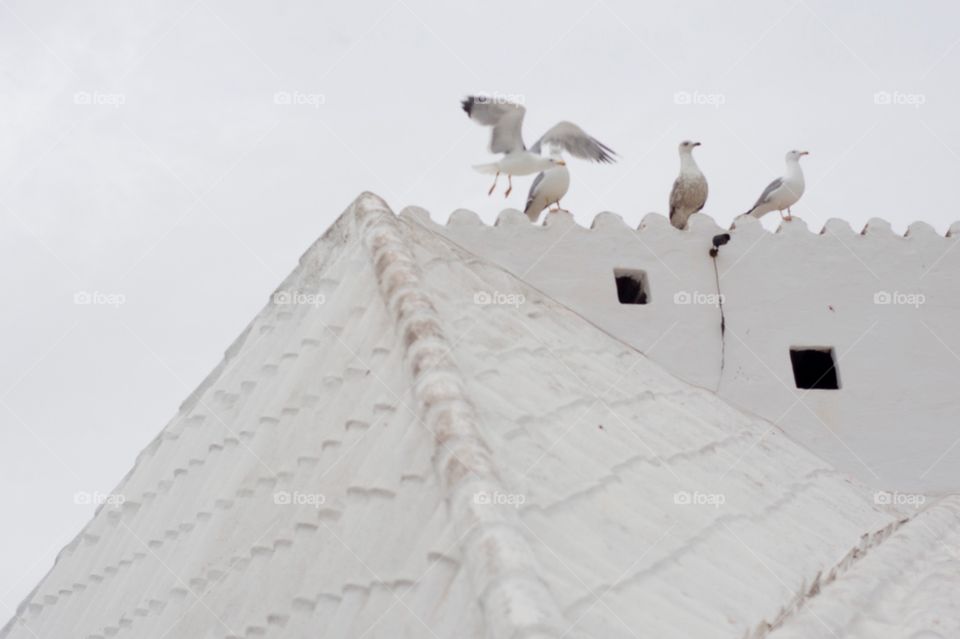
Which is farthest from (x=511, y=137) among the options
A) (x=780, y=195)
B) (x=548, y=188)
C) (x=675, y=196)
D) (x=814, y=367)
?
(x=814, y=367)

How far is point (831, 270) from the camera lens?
254 inches

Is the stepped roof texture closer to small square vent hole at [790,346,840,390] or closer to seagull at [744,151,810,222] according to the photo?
small square vent hole at [790,346,840,390]

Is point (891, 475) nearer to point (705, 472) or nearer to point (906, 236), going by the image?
point (906, 236)

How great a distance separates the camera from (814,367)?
6367 millimetres

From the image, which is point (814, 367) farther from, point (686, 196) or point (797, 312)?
point (686, 196)

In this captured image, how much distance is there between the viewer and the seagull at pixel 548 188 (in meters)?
6.64

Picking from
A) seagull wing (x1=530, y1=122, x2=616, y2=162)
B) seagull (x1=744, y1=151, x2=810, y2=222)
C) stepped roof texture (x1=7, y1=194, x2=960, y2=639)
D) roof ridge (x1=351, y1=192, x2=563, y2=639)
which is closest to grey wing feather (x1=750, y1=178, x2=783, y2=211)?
seagull (x1=744, y1=151, x2=810, y2=222)

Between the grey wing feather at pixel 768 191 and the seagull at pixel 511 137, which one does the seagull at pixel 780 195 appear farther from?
the seagull at pixel 511 137

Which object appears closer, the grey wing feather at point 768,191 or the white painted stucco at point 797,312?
the white painted stucco at point 797,312

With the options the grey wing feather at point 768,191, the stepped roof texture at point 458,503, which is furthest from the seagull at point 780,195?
the stepped roof texture at point 458,503

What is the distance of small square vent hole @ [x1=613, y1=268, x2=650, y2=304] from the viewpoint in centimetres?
621

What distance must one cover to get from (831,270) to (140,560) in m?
4.10

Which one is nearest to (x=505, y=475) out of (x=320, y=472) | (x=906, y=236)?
(x=320, y=472)

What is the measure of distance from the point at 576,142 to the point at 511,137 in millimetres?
569
